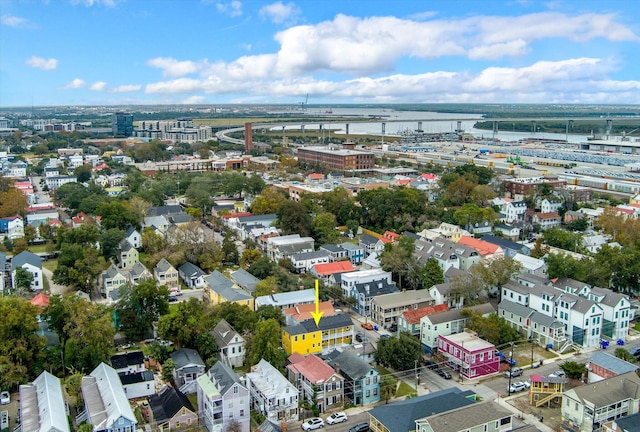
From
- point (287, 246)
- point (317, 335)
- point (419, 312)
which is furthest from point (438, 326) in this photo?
point (287, 246)

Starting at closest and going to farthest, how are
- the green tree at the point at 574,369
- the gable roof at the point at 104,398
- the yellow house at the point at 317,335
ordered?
the gable roof at the point at 104,398 < the green tree at the point at 574,369 < the yellow house at the point at 317,335

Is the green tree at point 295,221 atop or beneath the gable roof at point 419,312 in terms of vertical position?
atop

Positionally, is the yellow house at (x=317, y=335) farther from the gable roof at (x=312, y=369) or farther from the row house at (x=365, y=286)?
the row house at (x=365, y=286)

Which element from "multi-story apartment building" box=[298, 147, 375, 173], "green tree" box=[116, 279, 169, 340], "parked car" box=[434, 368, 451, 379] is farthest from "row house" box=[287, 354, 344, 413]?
"multi-story apartment building" box=[298, 147, 375, 173]

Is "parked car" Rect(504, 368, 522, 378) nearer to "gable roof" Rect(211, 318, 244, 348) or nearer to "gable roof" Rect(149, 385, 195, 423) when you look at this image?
"gable roof" Rect(211, 318, 244, 348)

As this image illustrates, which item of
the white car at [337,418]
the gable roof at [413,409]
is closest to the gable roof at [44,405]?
the white car at [337,418]

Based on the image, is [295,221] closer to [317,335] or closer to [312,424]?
[317,335]
